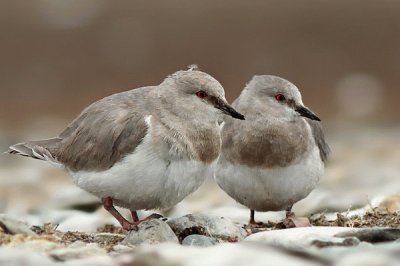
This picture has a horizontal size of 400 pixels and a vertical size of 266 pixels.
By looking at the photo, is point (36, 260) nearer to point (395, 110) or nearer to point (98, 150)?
point (98, 150)

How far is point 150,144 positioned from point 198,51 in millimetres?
11765

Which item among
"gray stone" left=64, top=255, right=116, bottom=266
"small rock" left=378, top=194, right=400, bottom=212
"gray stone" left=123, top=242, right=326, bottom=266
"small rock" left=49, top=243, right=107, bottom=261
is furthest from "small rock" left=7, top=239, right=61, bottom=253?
"small rock" left=378, top=194, right=400, bottom=212

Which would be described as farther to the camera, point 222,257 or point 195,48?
point 195,48

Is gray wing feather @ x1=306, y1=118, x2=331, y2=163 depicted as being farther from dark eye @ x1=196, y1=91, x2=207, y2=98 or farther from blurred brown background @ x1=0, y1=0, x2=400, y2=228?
blurred brown background @ x1=0, y1=0, x2=400, y2=228

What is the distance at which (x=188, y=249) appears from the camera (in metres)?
5.67

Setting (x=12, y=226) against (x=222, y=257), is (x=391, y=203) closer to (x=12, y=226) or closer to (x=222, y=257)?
(x=12, y=226)

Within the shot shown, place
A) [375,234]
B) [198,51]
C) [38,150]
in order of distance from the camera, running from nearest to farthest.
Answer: [375,234], [38,150], [198,51]

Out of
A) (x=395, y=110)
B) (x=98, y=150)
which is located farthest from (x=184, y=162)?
(x=395, y=110)

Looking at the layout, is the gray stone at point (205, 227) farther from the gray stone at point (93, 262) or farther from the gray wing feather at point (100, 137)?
the gray stone at point (93, 262)

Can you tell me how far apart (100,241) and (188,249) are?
1991 mm

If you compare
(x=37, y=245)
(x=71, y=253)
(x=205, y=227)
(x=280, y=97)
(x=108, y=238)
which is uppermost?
(x=280, y=97)

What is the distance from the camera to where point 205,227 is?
7.70 m

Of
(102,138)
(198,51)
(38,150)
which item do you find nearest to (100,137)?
(102,138)

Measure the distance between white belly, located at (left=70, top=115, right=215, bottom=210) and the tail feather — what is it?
944mm
